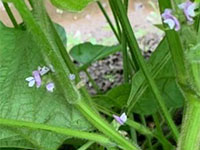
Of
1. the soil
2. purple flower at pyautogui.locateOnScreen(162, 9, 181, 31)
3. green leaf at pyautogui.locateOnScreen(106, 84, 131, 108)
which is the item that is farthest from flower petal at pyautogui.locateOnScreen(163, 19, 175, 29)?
the soil

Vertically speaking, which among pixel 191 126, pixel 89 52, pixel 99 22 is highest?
pixel 191 126

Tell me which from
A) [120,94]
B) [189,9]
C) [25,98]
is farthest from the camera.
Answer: [120,94]

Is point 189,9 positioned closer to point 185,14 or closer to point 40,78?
point 185,14

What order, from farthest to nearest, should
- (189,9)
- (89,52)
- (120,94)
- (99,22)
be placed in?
(99,22)
(89,52)
(120,94)
(189,9)

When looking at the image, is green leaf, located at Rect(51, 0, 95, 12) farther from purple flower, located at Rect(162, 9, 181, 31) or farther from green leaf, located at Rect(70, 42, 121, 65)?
green leaf, located at Rect(70, 42, 121, 65)

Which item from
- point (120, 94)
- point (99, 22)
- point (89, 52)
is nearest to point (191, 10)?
point (120, 94)

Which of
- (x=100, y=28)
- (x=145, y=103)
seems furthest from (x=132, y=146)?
(x=100, y=28)

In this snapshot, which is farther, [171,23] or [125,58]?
[125,58]
